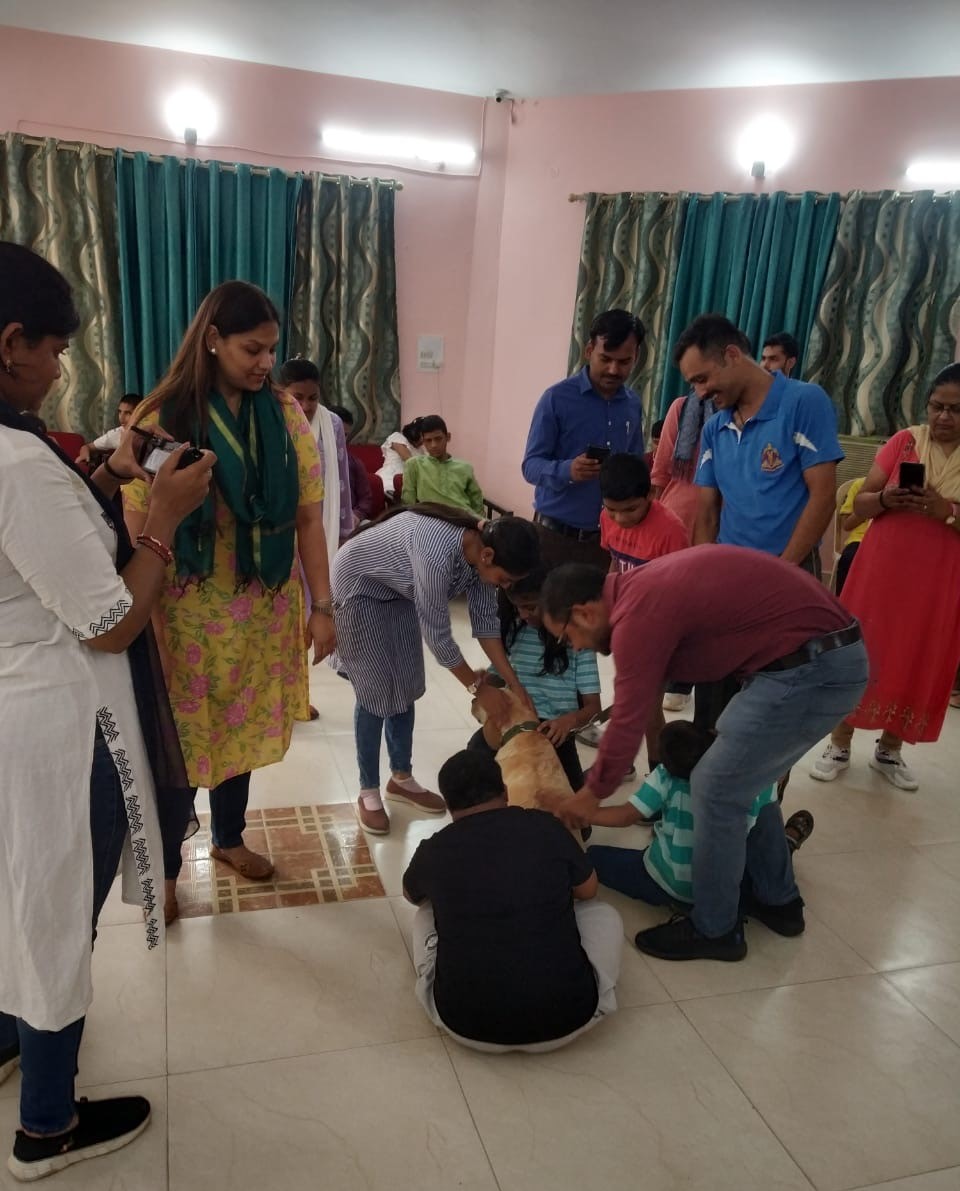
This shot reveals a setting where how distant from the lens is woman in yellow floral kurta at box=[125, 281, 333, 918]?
166 centimetres

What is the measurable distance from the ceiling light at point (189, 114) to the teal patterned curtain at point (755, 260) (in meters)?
2.61

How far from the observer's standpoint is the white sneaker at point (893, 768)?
2934mm

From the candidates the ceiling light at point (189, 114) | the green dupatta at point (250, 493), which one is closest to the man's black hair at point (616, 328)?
the green dupatta at point (250, 493)

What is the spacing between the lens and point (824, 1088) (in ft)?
5.47

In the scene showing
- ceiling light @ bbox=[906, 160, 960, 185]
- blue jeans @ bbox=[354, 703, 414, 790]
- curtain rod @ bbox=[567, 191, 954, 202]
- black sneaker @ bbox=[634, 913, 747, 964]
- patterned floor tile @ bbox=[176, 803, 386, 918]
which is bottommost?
patterned floor tile @ bbox=[176, 803, 386, 918]

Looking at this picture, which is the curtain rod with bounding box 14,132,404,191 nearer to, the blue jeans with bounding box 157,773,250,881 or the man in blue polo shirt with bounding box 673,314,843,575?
the man in blue polo shirt with bounding box 673,314,843,575

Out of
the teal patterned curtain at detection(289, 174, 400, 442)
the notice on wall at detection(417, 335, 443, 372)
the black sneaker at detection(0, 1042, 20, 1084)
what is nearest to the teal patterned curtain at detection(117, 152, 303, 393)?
the teal patterned curtain at detection(289, 174, 400, 442)

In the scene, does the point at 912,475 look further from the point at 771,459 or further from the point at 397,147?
the point at 397,147

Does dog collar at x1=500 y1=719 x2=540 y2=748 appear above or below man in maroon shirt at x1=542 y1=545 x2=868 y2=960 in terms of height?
below

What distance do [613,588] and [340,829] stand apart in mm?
1196

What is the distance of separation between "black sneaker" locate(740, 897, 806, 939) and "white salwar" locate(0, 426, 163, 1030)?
155 cm

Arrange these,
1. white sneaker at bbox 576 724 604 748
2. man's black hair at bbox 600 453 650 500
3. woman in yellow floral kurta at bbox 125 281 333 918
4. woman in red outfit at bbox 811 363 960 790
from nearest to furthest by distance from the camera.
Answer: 1. woman in yellow floral kurta at bbox 125 281 333 918
2. man's black hair at bbox 600 453 650 500
3. woman in red outfit at bbox 811 363 960 790
4. white sneaker at bbox 576 724 604 748

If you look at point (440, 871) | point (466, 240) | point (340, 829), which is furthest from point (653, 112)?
point (440, 871)

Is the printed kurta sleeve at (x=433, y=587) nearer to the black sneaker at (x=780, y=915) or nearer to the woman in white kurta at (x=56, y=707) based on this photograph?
the woman in white kurta at (x=56, y=707)
